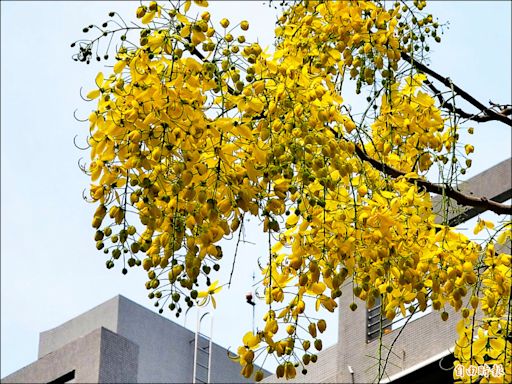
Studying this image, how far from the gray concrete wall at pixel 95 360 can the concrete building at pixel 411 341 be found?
11.2 feet

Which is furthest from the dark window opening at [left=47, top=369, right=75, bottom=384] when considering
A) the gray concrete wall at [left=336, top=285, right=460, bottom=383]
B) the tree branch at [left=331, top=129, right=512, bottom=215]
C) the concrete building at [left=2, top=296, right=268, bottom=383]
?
the tree branch at [left=331, top=129, right=512, bottom=215]

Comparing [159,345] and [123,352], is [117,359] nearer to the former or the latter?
[123,352]

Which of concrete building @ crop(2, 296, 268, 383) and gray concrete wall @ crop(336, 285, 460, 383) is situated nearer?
gray concrete wall @ crop(336, 285, 460, 383)

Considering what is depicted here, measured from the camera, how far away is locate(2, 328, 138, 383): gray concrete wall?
50.3ft

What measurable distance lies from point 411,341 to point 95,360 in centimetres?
510

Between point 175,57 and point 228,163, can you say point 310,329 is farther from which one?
point 175,57

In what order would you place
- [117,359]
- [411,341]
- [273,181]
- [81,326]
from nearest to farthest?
[273,181]
[411,341]
[117,359]
[81,326]

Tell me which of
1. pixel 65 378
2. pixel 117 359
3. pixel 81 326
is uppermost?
pixel 81 326

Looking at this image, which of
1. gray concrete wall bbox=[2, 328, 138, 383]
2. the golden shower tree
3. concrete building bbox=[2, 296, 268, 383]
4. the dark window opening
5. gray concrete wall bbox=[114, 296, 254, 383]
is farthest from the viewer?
gray concrete wall bbox=[114, 296, 254, 383]

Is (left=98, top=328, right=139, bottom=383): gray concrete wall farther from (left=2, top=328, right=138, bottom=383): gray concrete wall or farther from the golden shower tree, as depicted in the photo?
the golden shower tree

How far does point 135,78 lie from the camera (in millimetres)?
3236

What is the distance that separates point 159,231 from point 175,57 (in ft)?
1.63

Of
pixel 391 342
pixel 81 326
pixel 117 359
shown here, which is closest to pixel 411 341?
pixel 391 342

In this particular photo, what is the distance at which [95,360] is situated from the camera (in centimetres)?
1531
